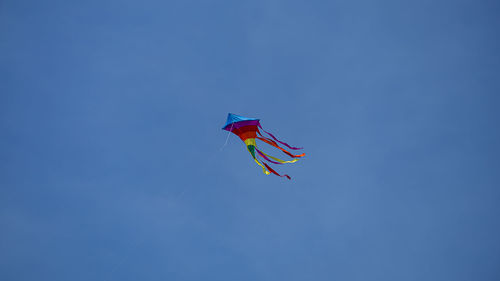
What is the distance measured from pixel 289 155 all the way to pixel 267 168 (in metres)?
1.24

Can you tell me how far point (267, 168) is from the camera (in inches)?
667

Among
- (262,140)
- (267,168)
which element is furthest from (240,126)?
(267,168)

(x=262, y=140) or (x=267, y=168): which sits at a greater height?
(x=262, y=140)

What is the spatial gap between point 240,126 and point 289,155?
9.48ft

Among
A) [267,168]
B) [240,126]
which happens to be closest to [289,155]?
[267,168]

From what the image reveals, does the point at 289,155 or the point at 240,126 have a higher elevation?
the point at 240,126

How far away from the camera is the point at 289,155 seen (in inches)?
675

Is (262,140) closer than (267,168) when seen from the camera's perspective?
No

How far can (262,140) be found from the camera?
1809 centimetres

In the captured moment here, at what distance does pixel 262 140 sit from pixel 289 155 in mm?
1734

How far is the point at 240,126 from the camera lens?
59.1 ft

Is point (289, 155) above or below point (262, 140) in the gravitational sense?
below

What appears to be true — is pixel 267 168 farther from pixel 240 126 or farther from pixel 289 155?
pixel 240 126

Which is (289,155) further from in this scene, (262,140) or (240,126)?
(240,126)
